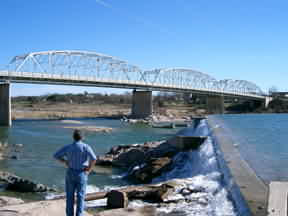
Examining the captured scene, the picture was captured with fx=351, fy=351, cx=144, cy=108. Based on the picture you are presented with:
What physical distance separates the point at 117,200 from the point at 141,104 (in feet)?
237

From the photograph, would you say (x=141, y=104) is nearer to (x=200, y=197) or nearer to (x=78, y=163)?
(x=200, y=197)

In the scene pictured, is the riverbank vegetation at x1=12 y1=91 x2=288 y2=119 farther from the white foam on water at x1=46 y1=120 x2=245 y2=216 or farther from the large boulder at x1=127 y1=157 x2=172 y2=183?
the white foam on water at x1=46 y1=120 x2=245 y2=216

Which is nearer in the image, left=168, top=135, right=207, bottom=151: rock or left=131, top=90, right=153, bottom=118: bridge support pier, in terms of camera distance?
left=168, top=135, right=207, bottom=151: rock

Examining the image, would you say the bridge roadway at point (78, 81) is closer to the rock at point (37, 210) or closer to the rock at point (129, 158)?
the rock at point (129, 158)

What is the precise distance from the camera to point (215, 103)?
354 ft

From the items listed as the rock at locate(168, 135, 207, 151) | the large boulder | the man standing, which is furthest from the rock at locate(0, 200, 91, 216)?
the rock at locate(168, 135, 207, 151)

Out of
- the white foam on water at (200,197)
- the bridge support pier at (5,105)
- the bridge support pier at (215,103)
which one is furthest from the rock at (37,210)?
the bridge support pier at (215,103)

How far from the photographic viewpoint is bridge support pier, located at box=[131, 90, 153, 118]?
78.3 metres

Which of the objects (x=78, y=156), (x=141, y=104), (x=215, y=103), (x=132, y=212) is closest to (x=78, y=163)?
(x=78, y=156)

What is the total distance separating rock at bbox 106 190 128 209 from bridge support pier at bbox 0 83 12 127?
154 feet

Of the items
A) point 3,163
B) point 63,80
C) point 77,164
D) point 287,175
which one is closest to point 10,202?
point 77,164

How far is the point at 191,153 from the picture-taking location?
16141 mm

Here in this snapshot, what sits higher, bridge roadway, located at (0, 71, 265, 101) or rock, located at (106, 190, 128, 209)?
bridge roadway, located at (0, 71, 265, 101)

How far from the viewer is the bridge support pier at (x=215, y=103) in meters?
105
